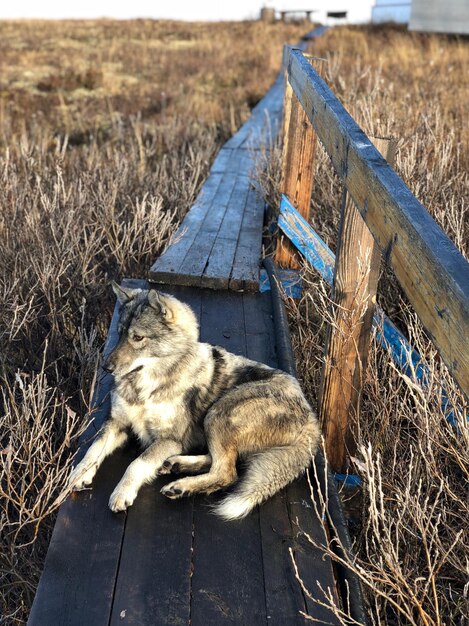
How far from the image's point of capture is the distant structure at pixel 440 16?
28188 mm

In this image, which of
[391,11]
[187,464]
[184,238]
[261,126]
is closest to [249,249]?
[184,238]

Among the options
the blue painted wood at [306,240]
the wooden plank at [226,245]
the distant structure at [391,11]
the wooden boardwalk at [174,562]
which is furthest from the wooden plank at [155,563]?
the distant structure at [391,11]

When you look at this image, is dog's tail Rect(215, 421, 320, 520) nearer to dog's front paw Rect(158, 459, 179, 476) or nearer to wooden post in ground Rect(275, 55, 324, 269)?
dog's front paw Rect(158, 459, 179, 476)

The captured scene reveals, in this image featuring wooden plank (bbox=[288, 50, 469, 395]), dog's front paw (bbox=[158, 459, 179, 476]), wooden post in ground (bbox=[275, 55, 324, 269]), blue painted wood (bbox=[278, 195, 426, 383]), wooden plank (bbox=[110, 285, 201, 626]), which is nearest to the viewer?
wooden plank (bbox=[288, 50, 469, 395])

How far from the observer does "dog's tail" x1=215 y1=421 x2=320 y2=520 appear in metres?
2.67

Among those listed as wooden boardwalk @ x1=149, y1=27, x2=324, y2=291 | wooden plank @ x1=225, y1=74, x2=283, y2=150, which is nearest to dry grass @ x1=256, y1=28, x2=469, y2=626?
wooden boardwalk @ x1=149, y1=27, x2=324, y2=291

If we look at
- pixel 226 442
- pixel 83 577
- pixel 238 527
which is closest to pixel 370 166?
pixel 226 442

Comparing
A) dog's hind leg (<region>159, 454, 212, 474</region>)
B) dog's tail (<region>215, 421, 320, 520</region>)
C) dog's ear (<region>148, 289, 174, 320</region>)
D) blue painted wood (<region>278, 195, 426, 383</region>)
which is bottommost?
dog's hind leg (<region>159, 454, 212, 474</region>)

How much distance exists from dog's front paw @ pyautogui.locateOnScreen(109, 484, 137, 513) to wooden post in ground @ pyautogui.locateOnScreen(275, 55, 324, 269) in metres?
3.17

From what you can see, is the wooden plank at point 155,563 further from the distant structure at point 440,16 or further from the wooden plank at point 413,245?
the distant structure at point 440,16

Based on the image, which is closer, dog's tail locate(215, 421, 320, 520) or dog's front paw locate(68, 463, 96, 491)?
dog's tail locate(215, 421, 320, 520)

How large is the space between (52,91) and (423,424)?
60.3 feet

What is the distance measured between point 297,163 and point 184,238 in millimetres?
1263

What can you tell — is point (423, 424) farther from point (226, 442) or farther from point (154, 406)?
point (154, 406)
